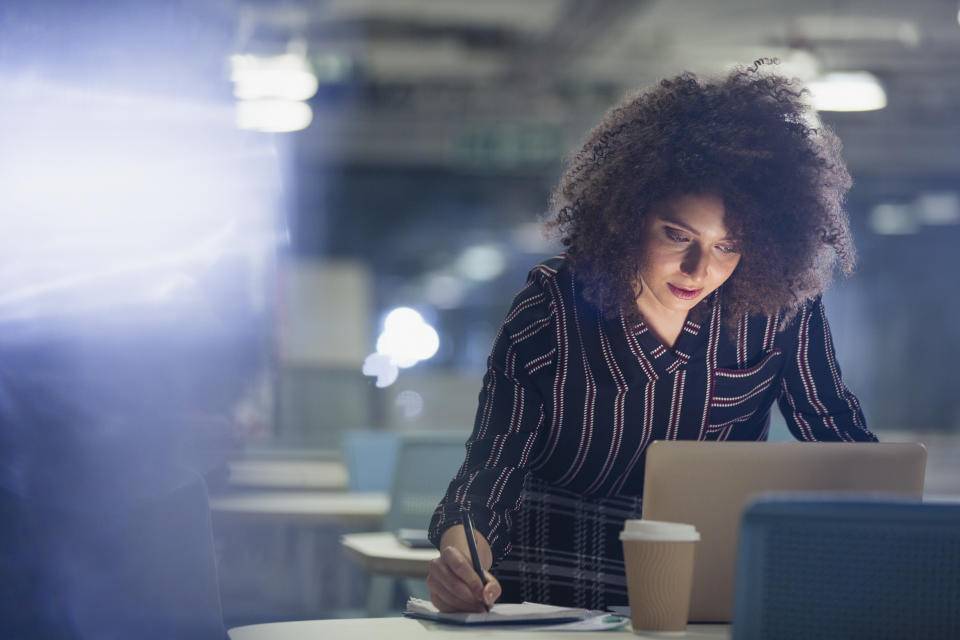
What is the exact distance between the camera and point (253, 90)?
18.7 ft

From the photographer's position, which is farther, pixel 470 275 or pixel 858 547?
pixel 470 275

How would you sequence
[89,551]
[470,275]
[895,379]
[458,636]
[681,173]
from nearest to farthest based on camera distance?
[89,551]
[458,636]
[681,173]
[895,379]
[470,275]

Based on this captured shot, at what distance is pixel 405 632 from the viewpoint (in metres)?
1.24

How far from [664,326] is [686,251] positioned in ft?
0.44

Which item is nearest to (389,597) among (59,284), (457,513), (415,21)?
(59,284)

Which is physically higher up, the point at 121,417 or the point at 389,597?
the point at 121,417

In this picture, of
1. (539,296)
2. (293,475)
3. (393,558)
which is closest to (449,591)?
(539,296)

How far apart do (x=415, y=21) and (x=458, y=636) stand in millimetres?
7612

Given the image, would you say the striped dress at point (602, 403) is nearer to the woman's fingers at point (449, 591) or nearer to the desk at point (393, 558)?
the woman's fingers at point (449, 591)

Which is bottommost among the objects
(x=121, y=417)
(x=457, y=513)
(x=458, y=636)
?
(x=458, y=636)

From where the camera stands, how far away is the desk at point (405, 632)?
47.8 inches

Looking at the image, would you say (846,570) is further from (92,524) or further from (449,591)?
(92,524)

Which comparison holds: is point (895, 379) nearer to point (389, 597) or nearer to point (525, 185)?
point (525, 185)

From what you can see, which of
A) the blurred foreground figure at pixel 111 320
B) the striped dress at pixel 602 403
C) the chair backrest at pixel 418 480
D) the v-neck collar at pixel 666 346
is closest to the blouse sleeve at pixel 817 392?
the striped dress at pixel 602 403
